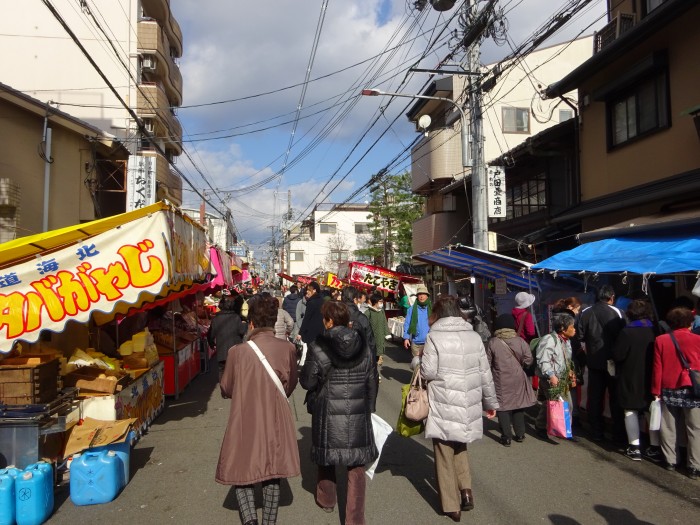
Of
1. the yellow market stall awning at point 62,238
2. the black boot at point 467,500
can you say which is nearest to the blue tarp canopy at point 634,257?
the black boot at point 467,500

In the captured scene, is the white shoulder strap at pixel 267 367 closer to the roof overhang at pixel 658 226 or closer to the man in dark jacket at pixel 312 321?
the man in dark jacket at pixel 312 321

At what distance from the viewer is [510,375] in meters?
6.55

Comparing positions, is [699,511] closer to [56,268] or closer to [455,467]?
[455,467]

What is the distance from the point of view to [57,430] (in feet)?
17.0

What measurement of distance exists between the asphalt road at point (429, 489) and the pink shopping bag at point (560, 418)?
188 mm

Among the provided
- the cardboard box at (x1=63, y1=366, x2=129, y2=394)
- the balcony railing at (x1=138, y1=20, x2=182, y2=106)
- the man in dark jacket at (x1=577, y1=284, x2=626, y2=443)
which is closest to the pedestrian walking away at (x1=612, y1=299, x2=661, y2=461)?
the man in dark jacket at (x1=577, y1=284, x2=626, y2=443)

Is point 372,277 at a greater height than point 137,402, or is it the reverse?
point 372,277

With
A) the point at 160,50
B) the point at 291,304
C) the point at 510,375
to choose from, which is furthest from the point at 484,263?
the point at 160,50

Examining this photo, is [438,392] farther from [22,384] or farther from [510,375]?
[22,384]

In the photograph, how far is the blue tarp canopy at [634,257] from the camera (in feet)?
21.1

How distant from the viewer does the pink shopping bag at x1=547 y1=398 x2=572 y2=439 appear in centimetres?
664

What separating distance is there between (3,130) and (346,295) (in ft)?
32.3

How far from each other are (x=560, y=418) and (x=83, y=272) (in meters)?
5.74

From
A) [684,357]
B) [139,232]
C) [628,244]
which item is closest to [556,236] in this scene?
[628,244]
